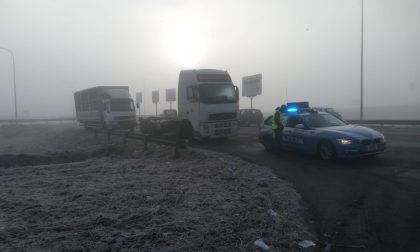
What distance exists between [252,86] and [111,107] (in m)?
13.2

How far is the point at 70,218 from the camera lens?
5527 mm

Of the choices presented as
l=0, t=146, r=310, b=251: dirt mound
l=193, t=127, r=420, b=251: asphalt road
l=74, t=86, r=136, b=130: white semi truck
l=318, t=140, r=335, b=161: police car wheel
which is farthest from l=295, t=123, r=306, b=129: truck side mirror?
l=74, t=86, r=136, b=130: white semi truck

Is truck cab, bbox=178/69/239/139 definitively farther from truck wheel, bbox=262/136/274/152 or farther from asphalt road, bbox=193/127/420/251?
asphalt road, bbox=193/127/420/251

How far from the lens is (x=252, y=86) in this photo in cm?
3294

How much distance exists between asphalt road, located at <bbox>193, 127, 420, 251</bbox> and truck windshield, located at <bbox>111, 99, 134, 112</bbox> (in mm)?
17339

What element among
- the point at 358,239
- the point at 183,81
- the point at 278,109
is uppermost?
the point at 183,81

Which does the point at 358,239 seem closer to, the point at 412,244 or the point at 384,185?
the point at 412,244

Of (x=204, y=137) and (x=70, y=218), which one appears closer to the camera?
(x=70, y=218)

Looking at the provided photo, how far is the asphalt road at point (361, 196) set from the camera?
195 inches

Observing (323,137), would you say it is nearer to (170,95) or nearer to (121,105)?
(121,105)

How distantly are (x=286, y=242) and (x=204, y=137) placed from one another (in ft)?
39.9

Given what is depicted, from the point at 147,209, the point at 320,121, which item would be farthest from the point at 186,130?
the point at 147,209

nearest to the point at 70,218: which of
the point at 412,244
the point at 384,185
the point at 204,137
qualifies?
the point at 412,244

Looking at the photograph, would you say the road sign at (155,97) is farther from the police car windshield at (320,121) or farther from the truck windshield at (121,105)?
the police car windshield at (320,121)
